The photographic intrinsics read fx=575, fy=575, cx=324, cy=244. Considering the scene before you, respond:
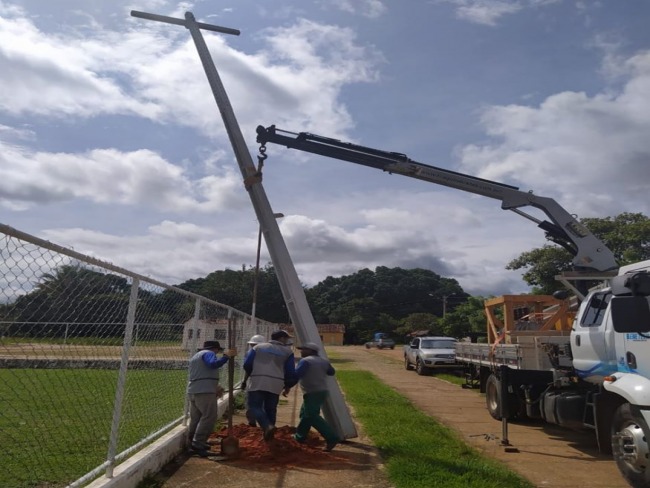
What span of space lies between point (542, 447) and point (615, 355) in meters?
2.39

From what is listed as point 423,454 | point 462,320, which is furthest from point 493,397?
point 462,320

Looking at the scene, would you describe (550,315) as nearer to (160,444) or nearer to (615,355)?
(615,355)

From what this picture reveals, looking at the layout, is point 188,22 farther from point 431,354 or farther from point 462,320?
point 462,320

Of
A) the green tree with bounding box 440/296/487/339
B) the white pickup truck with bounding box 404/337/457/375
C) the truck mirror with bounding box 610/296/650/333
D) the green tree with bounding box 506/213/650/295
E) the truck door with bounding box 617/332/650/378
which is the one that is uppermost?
the green tree with bounding box 506/213/650/295

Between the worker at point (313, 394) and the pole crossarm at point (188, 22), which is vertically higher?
the pole crossarm at point (188, 22)

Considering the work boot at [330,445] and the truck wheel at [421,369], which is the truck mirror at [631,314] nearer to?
the work boot at [330,445]

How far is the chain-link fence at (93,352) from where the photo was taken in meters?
3.78

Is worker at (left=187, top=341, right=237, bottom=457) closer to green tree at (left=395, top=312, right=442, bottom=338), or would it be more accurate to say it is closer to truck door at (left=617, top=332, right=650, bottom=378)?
truck door at (left=617, top=332, right=650, bottom=378)

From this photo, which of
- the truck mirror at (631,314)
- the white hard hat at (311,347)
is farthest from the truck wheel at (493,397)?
the truck mirror at (631,314)

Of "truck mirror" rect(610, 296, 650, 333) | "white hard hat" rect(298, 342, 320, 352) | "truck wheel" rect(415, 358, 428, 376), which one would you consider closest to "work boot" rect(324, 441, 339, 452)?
"white hard hat" rect(298, 342, 320, 352)

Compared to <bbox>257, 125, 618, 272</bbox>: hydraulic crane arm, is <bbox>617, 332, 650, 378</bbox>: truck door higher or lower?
lower

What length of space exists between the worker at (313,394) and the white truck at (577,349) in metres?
2.75

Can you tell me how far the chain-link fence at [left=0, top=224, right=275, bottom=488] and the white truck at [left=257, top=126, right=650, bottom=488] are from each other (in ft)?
15.0

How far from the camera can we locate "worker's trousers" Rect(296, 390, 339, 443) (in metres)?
7.25
